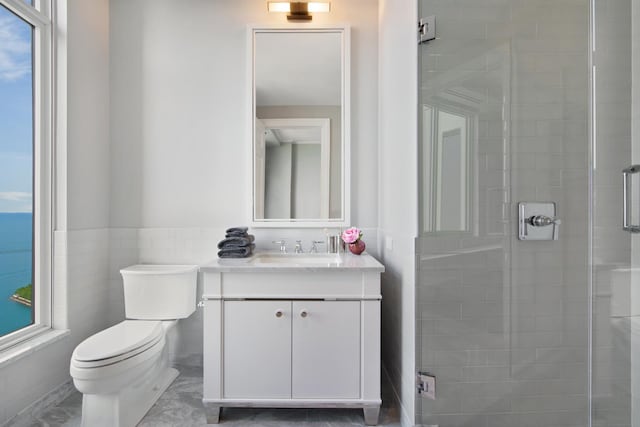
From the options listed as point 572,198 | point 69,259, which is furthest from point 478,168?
point 69,259

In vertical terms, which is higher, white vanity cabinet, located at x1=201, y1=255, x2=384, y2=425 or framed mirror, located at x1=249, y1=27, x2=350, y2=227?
framed mirror, located at x1=249, y1=27, x2=350, y2=227

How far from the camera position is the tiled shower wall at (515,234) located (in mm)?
1584

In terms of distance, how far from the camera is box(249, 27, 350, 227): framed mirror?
2.26m

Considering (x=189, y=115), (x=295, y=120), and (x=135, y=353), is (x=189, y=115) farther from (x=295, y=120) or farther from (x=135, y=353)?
(x=135, y=353)

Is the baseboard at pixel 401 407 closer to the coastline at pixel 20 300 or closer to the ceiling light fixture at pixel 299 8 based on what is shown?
the coastline at pixel 20 300

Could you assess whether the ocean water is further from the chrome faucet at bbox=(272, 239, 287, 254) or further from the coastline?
the chrome faucet at bbox=(272, 239, 287, 254)

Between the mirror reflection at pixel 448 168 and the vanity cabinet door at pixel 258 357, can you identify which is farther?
the vanity cabinet door at pixel 258 357

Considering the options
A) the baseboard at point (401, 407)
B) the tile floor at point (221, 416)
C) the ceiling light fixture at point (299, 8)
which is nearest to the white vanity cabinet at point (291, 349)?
the tile floor at point (221, 416)

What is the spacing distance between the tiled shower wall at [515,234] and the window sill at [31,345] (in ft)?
6.73

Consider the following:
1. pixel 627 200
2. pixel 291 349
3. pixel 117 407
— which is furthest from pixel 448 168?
pixel 117 407

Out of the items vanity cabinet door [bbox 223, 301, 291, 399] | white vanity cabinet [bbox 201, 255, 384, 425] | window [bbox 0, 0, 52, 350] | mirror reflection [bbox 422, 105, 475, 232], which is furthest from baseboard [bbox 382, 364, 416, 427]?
window [bbox 0, 0, 52, 350]

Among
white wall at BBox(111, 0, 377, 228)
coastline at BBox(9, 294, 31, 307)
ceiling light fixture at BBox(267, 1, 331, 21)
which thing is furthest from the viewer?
white wall at BBox(111, 0, 377, 228)

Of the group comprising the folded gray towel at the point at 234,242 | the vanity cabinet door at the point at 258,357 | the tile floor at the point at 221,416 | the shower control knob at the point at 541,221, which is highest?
the shower control knob at the point at 541,221

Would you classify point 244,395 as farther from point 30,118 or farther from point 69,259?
point 30,118
